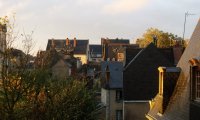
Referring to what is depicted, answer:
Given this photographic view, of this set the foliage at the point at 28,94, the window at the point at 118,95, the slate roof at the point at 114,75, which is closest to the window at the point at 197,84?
the foliage at the point at 28,94

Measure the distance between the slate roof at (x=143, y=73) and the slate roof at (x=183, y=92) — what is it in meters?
25.6

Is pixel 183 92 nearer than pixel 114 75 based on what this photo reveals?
Yes

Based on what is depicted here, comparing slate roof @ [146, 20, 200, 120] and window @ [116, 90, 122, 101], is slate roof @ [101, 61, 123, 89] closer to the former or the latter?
window @ [116, 90, 122, 101]

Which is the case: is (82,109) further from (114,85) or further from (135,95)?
(114,85)

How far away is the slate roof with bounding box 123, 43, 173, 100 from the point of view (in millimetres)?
46094

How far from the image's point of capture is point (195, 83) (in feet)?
54.2

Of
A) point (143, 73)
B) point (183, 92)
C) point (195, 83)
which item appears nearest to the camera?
point (195, 83)

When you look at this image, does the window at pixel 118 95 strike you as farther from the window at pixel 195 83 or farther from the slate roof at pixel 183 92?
the window at pixel 195 83

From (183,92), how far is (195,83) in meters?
1.61

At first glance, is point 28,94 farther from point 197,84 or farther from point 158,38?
point 158,38

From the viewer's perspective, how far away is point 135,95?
4597cm

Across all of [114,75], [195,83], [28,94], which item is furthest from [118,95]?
[195,83]

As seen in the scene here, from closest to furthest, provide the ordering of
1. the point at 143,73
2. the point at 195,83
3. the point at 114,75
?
the point at 195,83 < the point at 143,73 < the point at 114,75

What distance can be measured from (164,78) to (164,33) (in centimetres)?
6978
